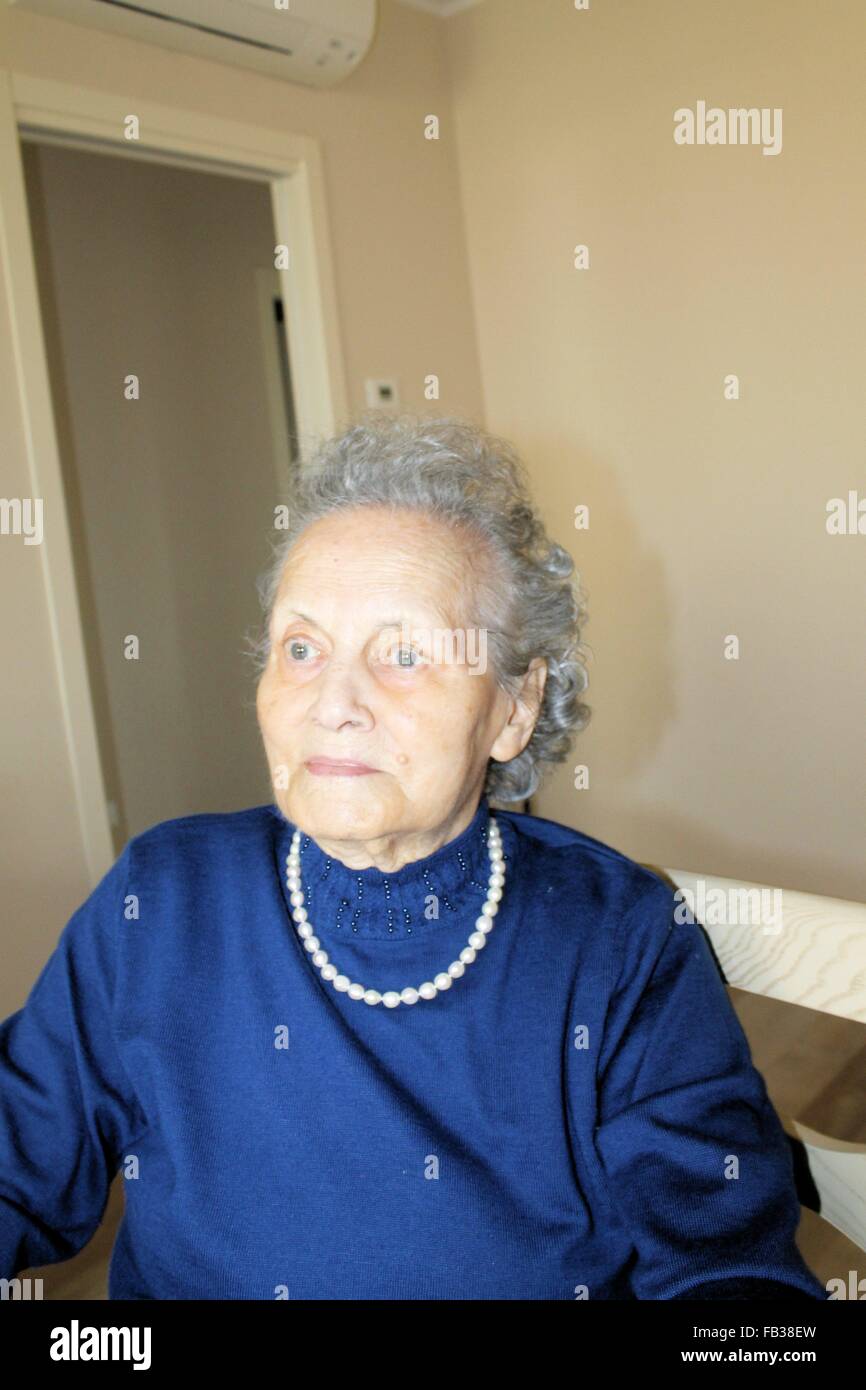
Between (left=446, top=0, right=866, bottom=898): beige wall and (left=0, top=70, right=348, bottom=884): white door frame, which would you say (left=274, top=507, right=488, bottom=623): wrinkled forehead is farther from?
(left=446, top=0, right=866, bottom=898): beige wall

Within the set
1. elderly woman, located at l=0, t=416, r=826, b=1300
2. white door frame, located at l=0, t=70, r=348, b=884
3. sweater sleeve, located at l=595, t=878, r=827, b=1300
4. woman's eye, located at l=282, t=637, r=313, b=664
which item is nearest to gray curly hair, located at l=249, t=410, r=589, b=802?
elderly woman, located at l=0, t=416, r=826, b=1300

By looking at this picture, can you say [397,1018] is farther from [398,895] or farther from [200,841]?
[200,841]

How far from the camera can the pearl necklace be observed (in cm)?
100

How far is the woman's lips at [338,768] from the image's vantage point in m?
0.99

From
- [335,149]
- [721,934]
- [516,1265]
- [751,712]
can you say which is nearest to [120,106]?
[335,149]

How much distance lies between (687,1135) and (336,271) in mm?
2842

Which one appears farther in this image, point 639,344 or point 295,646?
point 639,344

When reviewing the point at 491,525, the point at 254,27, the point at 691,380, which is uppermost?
the point at 254,27

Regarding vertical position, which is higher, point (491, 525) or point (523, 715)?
point (491, 525)

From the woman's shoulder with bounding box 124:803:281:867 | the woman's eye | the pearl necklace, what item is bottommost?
the pearl necklace

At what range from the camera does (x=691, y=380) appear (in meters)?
3.03

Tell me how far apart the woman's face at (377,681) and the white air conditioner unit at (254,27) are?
2.12 m

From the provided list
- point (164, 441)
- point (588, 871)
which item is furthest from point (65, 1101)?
point (164, 441)

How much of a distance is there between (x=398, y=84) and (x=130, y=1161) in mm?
3339
